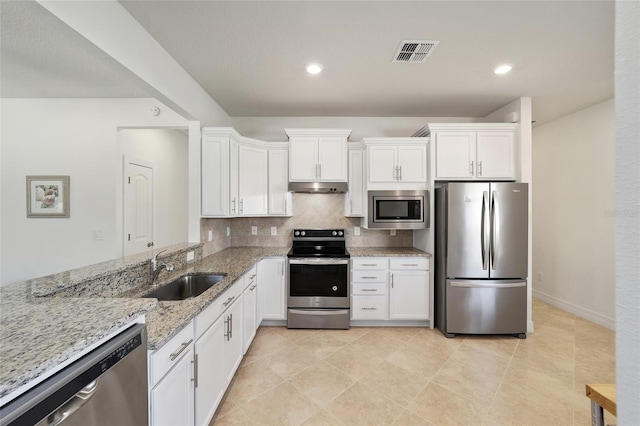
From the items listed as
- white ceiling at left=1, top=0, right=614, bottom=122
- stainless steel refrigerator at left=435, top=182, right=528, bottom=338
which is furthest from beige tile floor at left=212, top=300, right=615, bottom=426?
white ceiling at left=1, top=0, right=614, bottom=122

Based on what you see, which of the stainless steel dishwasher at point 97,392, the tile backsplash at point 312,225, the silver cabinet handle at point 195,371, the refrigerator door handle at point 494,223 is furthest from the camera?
the tile backsplash at point 312,225

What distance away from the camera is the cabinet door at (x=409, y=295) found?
310 cm

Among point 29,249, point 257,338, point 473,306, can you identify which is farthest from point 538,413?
point 29,249

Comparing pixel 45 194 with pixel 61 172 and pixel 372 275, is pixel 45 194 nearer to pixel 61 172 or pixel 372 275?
pixel 61 172

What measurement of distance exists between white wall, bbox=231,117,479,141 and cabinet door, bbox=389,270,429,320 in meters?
1.96

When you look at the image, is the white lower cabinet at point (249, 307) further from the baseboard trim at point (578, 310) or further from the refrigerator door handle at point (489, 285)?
the baseboard trim at point (578, 310)

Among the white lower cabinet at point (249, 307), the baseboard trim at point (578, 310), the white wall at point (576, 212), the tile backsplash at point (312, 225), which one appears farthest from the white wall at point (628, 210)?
the baseboard trim at point (578, 310)

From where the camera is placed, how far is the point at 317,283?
10.1ft

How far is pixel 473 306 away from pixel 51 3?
3984 mm

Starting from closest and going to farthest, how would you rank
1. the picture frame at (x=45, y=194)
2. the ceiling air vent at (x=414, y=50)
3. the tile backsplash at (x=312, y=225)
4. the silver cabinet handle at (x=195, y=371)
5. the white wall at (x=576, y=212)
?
the silver cabinet handle at (x=195, y=371) < the ceiling air vent at (x=414, y=50) < the picture frame at (x=45, y=194) < the white wall at (x=576, y=212) < the tile backsplash at (x=312, y=225)

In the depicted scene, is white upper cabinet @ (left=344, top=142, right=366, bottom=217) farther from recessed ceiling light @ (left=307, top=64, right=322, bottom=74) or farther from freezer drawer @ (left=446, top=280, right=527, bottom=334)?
freezer drawer @ (left=446, top=280, right=527, bottom=334)

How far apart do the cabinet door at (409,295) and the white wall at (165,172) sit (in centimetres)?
365

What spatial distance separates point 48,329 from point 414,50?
2699 millimetres

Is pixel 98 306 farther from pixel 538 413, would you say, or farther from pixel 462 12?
pixel 538 413
